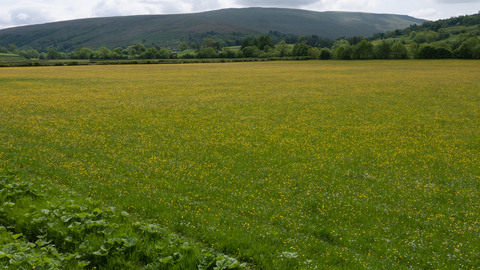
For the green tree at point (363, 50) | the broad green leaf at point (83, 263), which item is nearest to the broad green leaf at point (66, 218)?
the broad green leaf at point (83, 263)

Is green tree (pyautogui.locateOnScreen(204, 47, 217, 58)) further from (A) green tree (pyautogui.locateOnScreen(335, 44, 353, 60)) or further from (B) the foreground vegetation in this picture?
(B) the foreground vegetation

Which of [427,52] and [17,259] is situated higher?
[427,52]

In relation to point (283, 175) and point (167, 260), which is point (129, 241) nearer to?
point (167, 260)

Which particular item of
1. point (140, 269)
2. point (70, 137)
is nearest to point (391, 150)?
point (140, 269)

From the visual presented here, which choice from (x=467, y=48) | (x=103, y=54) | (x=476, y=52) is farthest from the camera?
(x=103, y=54)

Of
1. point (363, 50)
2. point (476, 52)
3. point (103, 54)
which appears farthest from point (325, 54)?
point (103, 54)

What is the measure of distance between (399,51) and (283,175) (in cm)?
15247

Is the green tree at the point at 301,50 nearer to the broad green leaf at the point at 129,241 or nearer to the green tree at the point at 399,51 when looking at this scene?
the green tree at the point at 399,51

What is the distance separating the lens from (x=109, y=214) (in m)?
9.09

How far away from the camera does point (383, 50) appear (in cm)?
14075

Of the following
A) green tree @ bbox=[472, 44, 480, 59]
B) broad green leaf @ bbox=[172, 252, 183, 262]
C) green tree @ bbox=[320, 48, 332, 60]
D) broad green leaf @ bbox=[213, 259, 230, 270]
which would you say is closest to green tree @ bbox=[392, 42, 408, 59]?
green tree @ bbox=[472, 44, 480, 59]

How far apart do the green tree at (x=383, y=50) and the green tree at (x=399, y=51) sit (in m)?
2.32

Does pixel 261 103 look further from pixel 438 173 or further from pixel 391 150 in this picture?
pixel 438 173

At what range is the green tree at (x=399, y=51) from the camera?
136500 millimetres
